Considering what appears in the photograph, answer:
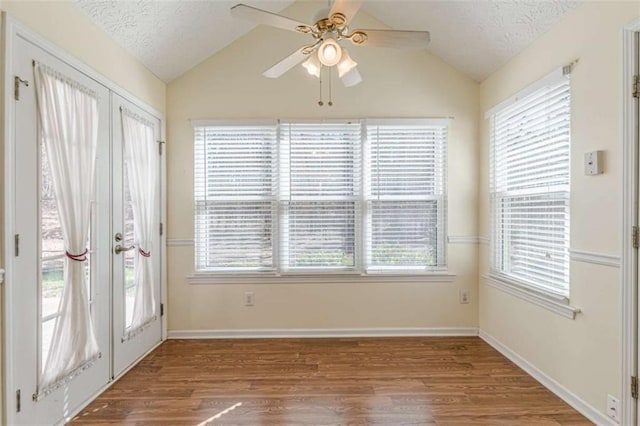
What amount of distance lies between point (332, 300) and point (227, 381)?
124 centimetres

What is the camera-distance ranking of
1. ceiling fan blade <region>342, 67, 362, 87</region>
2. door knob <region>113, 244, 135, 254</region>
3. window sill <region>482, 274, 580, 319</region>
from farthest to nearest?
door knob <region>113, 244, 135, 254</region>, window sill <region>482, 274, 580, 319</region>, ceiling fan blade <region>342, 67, 362, 87</region>

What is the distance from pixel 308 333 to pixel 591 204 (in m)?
2.52

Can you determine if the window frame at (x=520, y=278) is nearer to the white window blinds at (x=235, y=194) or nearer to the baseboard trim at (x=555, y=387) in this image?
the baseboard trim at (x=555, y=387)

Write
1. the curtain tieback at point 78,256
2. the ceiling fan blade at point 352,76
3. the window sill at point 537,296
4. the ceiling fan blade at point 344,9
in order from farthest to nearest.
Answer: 1. the window sill at point 537,296
2. the ceiling fan blade at point 352,76
3. the curtain tieback at point 78,256
4. the ceiling fan blade at point 344,9

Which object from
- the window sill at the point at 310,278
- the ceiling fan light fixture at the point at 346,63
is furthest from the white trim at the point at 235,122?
the window sill at the point at 310,278

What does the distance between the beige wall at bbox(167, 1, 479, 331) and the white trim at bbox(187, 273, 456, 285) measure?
0.05 meters

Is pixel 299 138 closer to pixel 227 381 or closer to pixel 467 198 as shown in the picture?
pixel 467 198

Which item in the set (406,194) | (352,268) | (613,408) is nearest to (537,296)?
(613,408)

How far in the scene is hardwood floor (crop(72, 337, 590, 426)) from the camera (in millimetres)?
2039

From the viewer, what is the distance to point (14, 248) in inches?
65.8

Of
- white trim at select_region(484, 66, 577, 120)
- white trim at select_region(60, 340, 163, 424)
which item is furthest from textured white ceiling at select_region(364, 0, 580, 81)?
white trim at select_region(60, 340, 163, 424)

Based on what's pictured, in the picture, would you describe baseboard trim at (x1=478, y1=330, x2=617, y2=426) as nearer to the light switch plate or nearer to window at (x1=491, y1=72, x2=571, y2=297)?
window at (x1=491, y1=72, x2=571, y2=297)

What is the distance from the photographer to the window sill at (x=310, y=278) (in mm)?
3279

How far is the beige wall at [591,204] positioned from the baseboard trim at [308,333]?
100 cm
